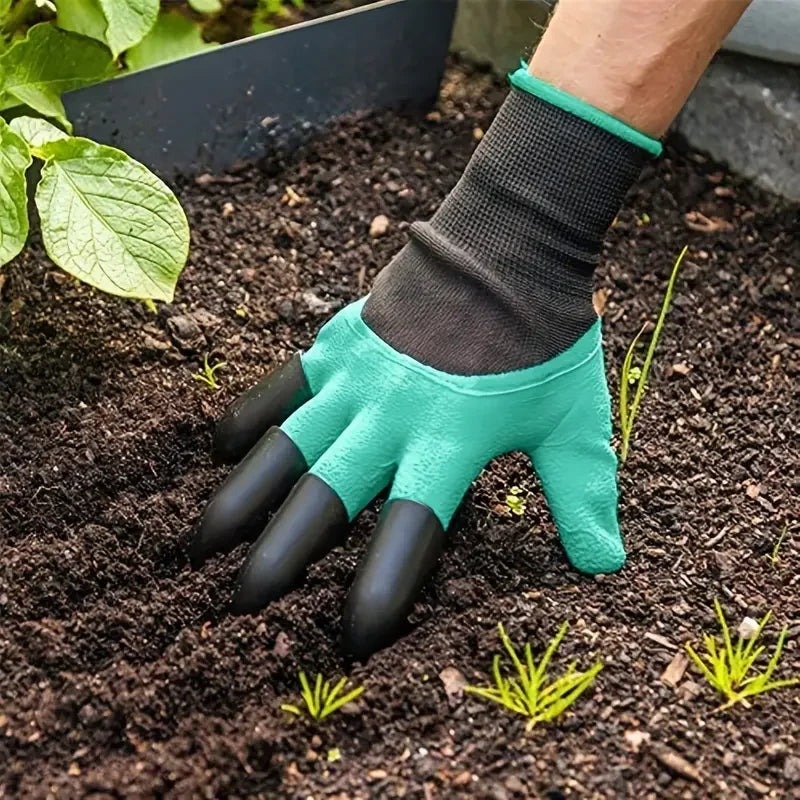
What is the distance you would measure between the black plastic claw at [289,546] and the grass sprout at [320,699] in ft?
0.29

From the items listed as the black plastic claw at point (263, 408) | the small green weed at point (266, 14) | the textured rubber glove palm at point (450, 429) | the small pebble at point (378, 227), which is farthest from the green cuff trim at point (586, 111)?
the small green weed at point (266, 14)

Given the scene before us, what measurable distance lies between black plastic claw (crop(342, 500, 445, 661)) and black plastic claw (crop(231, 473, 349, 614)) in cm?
5

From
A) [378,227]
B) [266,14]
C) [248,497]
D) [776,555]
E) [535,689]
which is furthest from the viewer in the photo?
[266,14]

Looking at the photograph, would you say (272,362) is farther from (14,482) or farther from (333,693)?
(333,693)

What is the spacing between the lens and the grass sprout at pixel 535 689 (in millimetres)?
935

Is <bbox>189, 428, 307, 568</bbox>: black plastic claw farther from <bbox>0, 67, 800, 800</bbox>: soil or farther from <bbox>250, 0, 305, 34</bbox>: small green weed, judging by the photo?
<bbox>250, 0, 305, 34</bbox>: small green weed

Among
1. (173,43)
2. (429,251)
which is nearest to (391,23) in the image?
(173,43)

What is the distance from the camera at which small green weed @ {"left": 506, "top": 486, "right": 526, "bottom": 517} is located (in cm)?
117

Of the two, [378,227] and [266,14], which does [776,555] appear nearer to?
[378,227]

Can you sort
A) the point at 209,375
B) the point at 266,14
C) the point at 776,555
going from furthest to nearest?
the point at 266,14 < the point at 209,375 < the point at 776,555

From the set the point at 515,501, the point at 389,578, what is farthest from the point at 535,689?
the point at 515,501

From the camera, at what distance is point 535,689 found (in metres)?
0.94

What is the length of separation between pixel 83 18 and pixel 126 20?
0.35ft

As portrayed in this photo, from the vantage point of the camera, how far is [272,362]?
1368 mm
